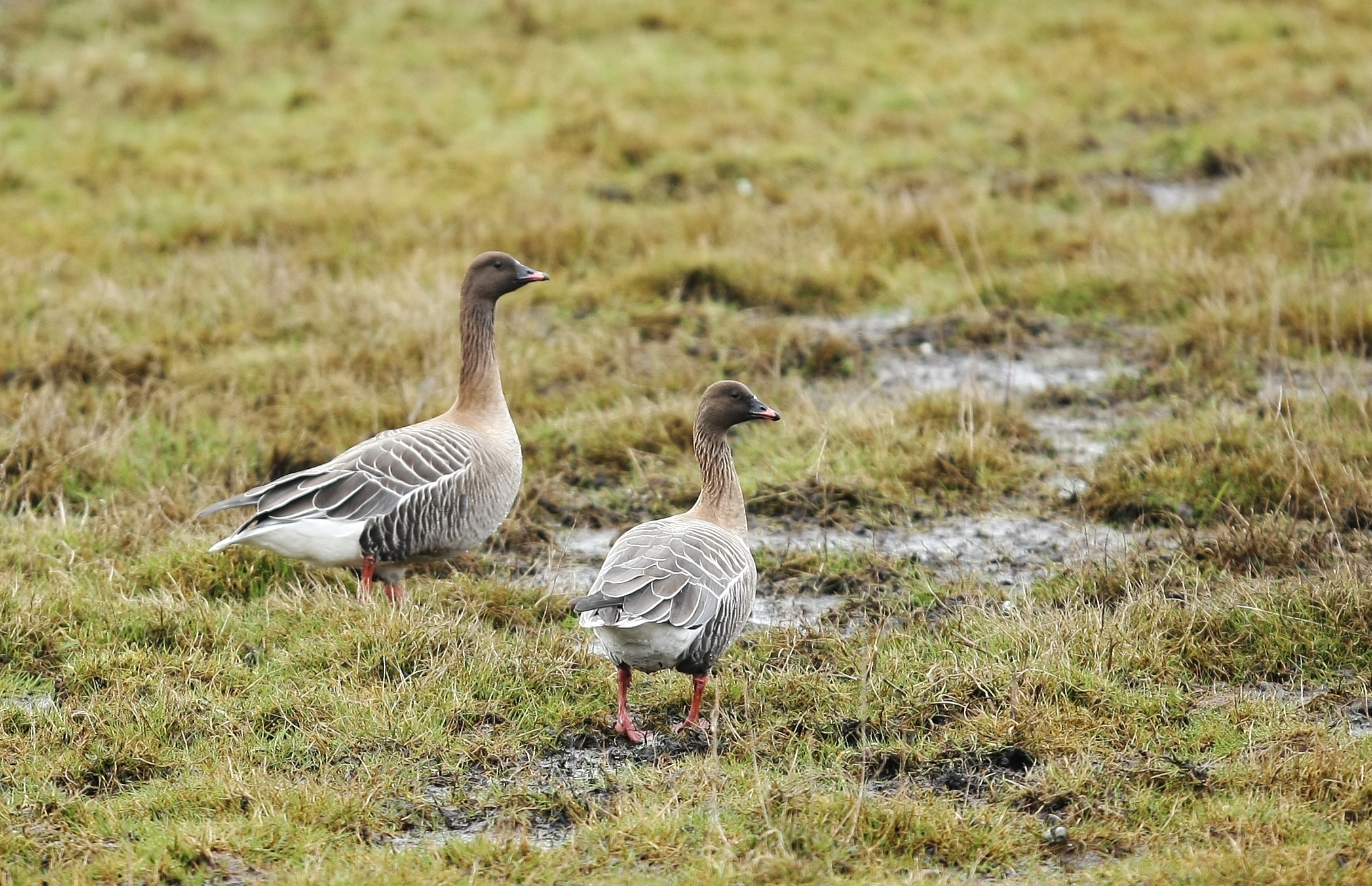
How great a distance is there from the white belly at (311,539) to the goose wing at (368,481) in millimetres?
34

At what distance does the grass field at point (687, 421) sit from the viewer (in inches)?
185

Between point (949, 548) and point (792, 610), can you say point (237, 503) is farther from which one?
point (949, 548)

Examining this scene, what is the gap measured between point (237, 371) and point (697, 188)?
4.94 metres

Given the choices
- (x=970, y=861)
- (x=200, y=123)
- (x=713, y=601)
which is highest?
(x=200, y=123)

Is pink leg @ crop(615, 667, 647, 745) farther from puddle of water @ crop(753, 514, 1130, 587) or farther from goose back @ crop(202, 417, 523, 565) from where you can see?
Result: puddle of water @ crop(753, 514, 1130, 587)

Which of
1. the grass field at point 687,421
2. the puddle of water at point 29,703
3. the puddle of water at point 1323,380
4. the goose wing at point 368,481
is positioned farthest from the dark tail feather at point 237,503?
the puddle of water at point 1323,380

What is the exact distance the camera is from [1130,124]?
14.2 metres

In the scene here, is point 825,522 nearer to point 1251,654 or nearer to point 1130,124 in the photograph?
point 1251,654

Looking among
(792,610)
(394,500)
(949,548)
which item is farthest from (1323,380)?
(394,500)

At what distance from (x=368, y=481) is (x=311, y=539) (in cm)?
36

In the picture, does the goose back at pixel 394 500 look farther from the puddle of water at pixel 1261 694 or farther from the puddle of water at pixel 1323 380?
→ the puddle of water at pixel 1323 380

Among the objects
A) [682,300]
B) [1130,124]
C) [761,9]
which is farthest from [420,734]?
[761,9]

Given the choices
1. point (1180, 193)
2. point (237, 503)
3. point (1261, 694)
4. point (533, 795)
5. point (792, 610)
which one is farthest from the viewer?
point (1180, 193)

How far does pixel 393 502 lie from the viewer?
613 cm
